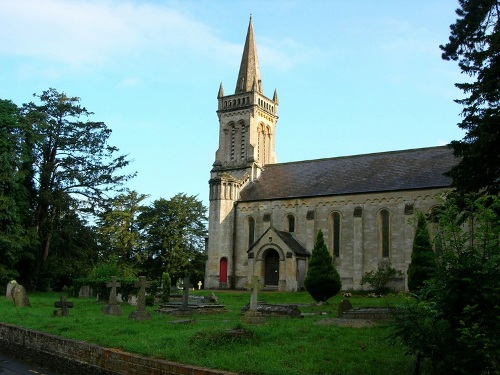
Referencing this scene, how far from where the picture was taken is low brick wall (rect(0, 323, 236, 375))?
1070 cm

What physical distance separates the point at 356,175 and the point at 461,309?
37.8 meters

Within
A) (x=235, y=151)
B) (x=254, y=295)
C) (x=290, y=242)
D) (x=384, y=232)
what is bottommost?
(x=254, y=295)

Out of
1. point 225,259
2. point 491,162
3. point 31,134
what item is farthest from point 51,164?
point 491,162

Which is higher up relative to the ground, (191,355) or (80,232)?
(80,232)

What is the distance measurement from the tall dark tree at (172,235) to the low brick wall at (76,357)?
3836 centimetres

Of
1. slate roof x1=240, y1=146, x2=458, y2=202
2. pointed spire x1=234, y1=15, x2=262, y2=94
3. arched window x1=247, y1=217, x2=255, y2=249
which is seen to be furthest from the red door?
pointed spire x1=234, y1=15, x2=262, y2=94

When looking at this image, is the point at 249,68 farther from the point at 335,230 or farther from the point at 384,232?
the point at 384,232

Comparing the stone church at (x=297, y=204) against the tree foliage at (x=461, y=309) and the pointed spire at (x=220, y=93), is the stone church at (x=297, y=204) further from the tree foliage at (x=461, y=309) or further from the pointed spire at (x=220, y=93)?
the tree foliage at (x=461, y=309)

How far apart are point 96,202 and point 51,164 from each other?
4.67m

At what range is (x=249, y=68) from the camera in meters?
55.3

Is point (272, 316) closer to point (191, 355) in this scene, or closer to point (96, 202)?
point (191, 355)

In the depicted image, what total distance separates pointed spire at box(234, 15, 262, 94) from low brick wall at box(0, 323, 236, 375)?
40832 millimetres

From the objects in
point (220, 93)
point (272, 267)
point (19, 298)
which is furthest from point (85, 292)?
point (220, 93)

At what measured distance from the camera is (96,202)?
43812 millimetres
